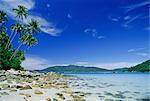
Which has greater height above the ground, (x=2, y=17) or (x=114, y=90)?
(x=2, y=17)

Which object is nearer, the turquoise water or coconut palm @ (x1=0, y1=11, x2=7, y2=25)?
the turquoise water

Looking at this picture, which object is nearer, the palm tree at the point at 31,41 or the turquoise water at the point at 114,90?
the turquoise water at the point at 114,90

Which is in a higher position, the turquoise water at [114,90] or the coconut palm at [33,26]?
the coconut palm at [33,26]

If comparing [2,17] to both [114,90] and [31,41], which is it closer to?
[31,41]

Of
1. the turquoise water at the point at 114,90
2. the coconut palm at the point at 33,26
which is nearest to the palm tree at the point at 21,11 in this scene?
the coconut palm at the point at 33,26

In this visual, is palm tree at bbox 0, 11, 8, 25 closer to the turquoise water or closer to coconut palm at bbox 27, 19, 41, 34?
coconut palm at bbox 27, 19, 41, 34

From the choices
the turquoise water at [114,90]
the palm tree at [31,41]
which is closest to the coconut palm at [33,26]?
the palm tree at [31,41]

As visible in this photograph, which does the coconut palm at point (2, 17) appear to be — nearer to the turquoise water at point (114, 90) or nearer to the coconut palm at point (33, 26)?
the coconut palm at point (33, 26)

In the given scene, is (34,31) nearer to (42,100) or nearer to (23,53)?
(23,53)

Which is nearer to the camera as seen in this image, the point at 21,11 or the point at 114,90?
the point at 114,90

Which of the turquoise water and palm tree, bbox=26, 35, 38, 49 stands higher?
palm tree, bbox=26, 35, 38, 49

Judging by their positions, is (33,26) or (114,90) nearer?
(114,90)

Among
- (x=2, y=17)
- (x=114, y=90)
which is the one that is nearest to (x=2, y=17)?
(x=2, y=17)

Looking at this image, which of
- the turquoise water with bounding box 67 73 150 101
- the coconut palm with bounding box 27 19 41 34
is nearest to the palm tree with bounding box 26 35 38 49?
the coconut palm with bounding box 27 19 41 34
